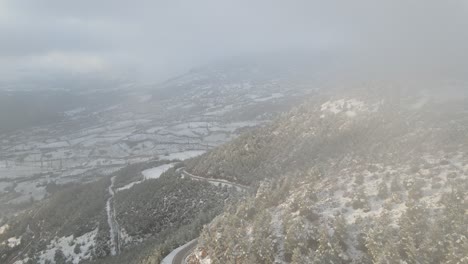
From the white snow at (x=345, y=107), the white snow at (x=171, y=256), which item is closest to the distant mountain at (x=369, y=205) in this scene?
the white snow at (x=171, y=256)

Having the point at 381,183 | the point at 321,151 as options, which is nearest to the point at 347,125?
the point at 321,151

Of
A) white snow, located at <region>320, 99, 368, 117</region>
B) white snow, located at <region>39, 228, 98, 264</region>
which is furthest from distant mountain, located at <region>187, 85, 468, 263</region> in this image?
white snow, located at <region>39, 228, 98, 264</region>

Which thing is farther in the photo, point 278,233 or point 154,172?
point 154,172

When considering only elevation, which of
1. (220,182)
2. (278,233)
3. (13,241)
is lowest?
(13,241)

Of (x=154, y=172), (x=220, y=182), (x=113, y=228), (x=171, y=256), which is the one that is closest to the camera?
(x=171, y=256)

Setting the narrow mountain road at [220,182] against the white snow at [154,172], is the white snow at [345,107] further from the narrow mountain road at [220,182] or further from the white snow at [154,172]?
the white snow at [154,172]

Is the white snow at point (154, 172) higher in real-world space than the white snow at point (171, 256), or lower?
lower

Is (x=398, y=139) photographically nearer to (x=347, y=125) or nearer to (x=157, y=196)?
(x=347, y=125)

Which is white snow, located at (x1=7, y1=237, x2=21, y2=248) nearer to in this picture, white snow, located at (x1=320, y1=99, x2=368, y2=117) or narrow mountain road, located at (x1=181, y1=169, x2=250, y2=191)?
narrow mountain road, located at (x1=181, y1=169, x2=250, y2=191)

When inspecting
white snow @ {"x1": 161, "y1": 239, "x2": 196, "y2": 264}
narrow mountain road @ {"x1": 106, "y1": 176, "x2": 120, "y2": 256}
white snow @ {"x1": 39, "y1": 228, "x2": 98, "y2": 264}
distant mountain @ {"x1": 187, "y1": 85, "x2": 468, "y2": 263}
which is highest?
distant mountain @ {"x1": 187, "y1": 85, "x2": 468, "y2": 263}

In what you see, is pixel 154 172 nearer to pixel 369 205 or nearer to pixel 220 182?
pixel 220 182

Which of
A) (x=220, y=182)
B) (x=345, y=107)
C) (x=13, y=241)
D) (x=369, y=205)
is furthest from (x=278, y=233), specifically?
(x=13, y=241)

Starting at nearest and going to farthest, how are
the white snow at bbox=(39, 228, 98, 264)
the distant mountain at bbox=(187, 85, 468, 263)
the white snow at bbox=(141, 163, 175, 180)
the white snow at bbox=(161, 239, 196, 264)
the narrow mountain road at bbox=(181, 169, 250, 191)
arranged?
the distant mountain at bbox=(187, 85, 468, 263) → the white snow at bbox=(161, 239, 196, 264) → the narrow mountain road at bbox=(181, 169, 250, 191) → the white snow at bbox=(39, 228, 98, 264) → the white snow at bbox=(141, 163, 175, 180)
